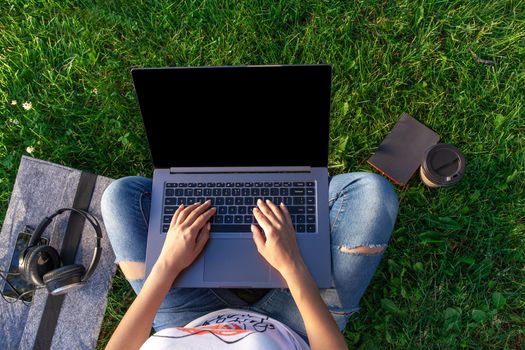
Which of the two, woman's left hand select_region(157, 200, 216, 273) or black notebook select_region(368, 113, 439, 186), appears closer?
woman's left hand select_region(157, 200, 216, 273)

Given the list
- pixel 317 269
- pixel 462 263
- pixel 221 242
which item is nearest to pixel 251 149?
Result: pixel 221 242

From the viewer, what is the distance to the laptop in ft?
5.69

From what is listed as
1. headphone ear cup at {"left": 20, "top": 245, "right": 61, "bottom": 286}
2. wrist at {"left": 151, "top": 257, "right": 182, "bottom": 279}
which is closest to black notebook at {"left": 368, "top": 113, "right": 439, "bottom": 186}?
wrist at {"left": 151, "top": 257, "right": 182, "bottom": 279}

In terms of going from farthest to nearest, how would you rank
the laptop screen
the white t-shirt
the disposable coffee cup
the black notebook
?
the black notebook, the disposable coffee cup, the laptop screen, the white t-shirt

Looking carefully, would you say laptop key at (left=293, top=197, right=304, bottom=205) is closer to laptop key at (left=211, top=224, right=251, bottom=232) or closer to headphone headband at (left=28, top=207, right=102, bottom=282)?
laptop key at (left=211, top=224, right=251, bottom=232)

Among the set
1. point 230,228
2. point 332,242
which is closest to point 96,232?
point 230,228

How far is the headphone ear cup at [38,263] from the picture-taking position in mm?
2160

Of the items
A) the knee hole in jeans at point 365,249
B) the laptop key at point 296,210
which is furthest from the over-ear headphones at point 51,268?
the knee hole in jeans at point 365,249

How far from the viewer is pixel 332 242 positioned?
6.34 feet

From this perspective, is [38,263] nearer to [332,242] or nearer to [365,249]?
[332,242]

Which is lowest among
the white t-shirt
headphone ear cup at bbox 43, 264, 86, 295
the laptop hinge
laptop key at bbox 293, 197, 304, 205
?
the white t-shirt

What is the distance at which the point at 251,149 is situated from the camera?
1890 millimetres

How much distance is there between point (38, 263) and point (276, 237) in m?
1.24

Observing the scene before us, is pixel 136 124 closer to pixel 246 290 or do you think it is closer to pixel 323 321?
pixel 246 290
